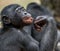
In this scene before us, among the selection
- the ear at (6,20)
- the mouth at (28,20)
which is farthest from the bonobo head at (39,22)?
the ear at (6,20)

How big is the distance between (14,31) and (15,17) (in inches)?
6.2

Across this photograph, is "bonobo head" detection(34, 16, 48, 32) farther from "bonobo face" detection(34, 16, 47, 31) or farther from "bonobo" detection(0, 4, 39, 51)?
"bonobo" detection(0, 4, 39, 51)

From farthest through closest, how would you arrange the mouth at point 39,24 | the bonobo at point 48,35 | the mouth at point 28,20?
the bonobo at point 48,35 < the mouth at point 39,24 < the mouth at point 28,20

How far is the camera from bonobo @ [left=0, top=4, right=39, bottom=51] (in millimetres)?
3596

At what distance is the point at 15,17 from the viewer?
12.1ft

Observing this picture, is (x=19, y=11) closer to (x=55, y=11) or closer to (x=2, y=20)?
(x=2, y=20)

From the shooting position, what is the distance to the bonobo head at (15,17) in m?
3.61

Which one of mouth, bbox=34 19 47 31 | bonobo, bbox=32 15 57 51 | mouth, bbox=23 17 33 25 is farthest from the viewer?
bonobo, bbox=32 15 57 51

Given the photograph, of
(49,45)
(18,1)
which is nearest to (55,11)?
(18,1)

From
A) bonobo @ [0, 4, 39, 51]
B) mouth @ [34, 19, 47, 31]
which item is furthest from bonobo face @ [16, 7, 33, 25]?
mouth @ [34, 19, 47, 31]

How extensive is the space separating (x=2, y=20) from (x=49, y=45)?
→ 0.62 metres

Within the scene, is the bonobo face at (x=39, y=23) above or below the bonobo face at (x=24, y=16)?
below

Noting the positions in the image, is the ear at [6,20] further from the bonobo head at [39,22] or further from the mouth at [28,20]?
the bonobo head at [39,22]

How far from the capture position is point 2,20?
3.65 meters
